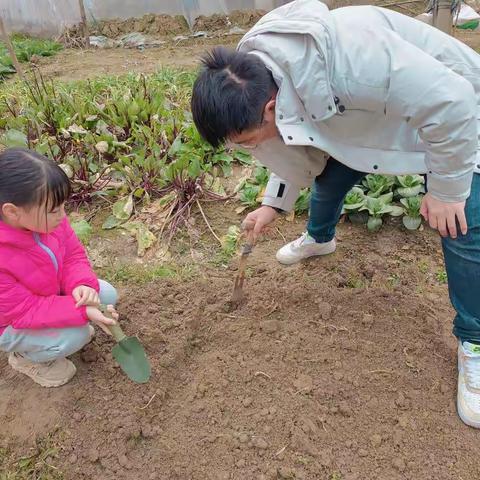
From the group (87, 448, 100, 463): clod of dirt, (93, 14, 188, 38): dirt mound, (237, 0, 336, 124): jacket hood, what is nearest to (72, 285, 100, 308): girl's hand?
(87, 448, 100, 463): clod of dirt

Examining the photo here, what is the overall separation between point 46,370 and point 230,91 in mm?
1231

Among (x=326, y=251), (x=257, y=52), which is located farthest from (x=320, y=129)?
(x=326, y=251)

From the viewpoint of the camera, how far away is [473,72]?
1.48m

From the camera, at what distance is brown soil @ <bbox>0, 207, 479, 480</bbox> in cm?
168

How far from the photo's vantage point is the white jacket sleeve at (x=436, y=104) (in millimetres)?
1284

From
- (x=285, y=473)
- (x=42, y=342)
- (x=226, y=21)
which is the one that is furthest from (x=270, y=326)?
(x=226, y=21)

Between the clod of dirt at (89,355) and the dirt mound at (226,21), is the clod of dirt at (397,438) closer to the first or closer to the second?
the clod of dirt at (89,355)

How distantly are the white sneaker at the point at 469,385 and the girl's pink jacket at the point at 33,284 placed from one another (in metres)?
1.27

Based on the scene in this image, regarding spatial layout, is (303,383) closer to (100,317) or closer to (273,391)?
(273,391)

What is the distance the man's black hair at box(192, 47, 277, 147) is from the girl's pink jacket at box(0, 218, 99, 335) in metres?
A: 0.74

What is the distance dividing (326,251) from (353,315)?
0.42 metres

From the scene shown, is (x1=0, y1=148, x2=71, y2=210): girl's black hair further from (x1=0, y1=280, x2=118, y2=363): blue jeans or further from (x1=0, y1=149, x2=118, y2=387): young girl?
(x1=0, y1=280, x2=118, y2=363): blue jeans

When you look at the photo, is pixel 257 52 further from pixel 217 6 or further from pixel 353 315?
pixel 217 6

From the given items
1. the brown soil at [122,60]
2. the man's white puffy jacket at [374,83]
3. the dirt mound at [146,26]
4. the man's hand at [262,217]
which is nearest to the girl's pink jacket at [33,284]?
the man's hand at [262,217]
